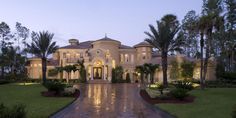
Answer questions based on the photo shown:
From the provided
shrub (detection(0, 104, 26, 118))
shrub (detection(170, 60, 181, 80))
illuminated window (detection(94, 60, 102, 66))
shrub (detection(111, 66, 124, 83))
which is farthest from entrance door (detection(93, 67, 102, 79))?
shrub (detection(0, 104, 26, 118))

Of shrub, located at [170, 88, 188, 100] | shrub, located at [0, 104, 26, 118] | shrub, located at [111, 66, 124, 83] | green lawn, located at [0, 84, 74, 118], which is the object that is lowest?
green lawn, located at [0, 84, 74, 118]

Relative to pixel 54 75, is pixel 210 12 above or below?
above

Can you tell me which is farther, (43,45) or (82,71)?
(82,71)

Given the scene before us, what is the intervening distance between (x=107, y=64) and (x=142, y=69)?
10.0 meters

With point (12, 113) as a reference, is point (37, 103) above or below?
below

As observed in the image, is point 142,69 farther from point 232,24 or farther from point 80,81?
point 232,24

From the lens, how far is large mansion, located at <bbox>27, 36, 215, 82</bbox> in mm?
68375

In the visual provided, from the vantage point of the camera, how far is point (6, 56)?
69188 millimetres

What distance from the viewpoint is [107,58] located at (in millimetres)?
69062

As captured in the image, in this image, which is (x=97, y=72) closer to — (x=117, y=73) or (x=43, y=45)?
(x=117, y=73)

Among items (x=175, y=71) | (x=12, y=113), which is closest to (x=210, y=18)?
(x=175, y=71)

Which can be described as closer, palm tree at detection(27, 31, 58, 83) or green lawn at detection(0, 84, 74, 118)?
green lawn at detection(0, 84, 74, 118)

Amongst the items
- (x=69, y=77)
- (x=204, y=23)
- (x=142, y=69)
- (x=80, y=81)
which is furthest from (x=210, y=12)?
(x=69, y=77)

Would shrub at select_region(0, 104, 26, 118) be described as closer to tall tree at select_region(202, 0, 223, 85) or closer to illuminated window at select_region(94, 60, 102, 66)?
tall tree at select_region(202, 0, 223, 85)
